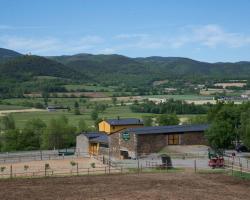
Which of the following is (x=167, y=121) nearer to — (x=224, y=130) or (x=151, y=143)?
(x=151, y=143)

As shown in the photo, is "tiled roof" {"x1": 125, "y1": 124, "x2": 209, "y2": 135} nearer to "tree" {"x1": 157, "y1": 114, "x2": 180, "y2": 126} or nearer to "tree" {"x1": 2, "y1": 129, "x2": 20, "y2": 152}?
"tree" {"x1": 157, "y1": 114, "x2": 180, "y2": 126}

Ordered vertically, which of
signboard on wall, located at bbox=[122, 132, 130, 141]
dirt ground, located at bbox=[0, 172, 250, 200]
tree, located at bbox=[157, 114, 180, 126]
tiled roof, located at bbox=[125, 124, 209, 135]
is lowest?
dirt ground, located at bbox=[0, 172, 250, 200]

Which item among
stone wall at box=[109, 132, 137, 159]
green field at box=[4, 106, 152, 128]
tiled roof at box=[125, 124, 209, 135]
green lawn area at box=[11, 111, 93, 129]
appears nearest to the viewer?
stone wall at box=[109, 132, 137, 159]

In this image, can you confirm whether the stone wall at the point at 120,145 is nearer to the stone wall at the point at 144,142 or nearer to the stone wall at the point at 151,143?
the stone wall at the point at 144,142

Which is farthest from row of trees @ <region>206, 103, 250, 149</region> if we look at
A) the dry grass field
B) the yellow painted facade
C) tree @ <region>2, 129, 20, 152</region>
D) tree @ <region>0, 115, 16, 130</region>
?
tree @ <region>0, 115, 16, 130</region>

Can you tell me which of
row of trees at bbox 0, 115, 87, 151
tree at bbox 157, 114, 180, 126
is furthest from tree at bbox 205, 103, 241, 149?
row of trees at bbox 0, 115, 87, 151

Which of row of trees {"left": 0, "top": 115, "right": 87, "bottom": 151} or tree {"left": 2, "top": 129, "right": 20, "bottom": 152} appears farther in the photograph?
row of trees {"left": 0, "top": 115, "right": 87, "bottom": 151}

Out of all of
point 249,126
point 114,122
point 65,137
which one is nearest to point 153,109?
point 65,137

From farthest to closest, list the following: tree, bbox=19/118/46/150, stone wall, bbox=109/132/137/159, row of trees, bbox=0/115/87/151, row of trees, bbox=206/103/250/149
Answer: tree, bbox=19/118/46/150
row of trees, bbox=0/115/87/151
stone wall, bbox=109/132/137/159
row of trees, bbox=206/103/250/149

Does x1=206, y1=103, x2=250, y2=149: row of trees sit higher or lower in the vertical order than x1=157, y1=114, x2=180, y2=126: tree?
higher

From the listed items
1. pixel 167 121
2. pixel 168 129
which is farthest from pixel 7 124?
pixel 168 129

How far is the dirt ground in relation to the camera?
28047 millimetres

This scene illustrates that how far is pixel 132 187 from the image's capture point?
30969 mm

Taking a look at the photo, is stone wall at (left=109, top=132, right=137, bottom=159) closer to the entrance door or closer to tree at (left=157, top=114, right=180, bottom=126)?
the entrance door
